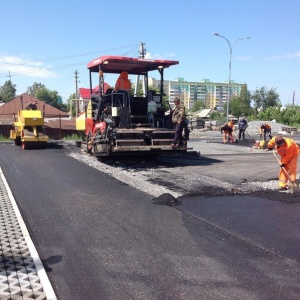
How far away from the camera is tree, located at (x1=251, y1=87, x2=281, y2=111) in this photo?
77169 millimetres

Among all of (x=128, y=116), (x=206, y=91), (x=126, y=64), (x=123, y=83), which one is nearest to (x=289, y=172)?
(x=128, y=116)

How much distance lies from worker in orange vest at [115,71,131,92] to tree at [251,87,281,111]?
69.1 meters

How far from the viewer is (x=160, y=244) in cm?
453

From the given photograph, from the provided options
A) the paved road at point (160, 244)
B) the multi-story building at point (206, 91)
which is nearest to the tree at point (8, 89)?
the multi-story building at point (206, 91)

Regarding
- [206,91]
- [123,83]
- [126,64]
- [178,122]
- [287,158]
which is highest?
[206,91]

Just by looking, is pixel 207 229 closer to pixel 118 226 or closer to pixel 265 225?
pixel 265 225

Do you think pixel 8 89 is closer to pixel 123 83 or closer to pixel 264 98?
pixel 264 98

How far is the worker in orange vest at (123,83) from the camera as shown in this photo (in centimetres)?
1165

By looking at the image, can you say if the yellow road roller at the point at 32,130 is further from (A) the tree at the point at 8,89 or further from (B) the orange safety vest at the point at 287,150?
(A) the tree at the point at 8,89

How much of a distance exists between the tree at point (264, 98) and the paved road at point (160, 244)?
7404 cm

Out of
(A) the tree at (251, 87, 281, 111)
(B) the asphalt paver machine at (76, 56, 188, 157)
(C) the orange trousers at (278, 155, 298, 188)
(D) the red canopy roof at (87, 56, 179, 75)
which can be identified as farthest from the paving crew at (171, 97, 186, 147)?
(A) the tree at (251, 87, 281, 111)

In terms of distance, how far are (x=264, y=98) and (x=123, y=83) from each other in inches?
2772

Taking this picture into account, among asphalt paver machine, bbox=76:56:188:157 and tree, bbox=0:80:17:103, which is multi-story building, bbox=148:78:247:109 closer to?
tree, bbox=0:80:17:103

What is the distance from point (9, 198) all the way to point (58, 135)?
52.4 ft
